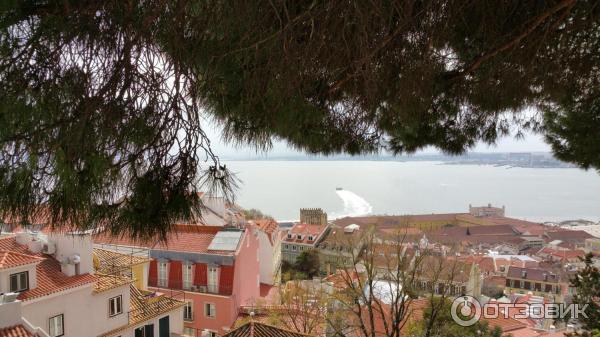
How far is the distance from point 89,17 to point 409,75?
128 centimetres

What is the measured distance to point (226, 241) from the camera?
9586 mm

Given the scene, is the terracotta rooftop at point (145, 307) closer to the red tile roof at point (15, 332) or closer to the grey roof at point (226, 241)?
the red tile roof at point (15, 332)

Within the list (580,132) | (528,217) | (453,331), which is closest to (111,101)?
(580,132)

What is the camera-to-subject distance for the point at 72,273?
216 inches

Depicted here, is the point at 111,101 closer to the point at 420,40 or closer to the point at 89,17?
the point at 89,17

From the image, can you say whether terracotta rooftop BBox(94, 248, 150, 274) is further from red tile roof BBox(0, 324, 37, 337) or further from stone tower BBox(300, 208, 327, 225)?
stone tower BBox(300, 208, 327, 225)

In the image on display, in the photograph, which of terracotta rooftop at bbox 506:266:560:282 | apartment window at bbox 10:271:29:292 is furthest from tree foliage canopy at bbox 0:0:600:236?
terracotta rooftop at bbox 506:266:560:282

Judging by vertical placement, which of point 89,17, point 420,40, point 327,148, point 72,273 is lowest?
point 72,273

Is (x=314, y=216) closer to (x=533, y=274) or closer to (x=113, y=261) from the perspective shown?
(x=533, y=274)

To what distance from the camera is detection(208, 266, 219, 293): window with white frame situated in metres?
9.32

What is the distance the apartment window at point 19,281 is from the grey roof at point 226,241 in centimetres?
485

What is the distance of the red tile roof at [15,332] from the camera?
3812mm

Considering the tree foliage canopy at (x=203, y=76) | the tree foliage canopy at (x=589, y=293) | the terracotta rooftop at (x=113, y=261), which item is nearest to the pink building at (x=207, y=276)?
the terracotta rooftop at (x=113, y=261)

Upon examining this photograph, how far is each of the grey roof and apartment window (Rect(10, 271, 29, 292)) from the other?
191 inches
